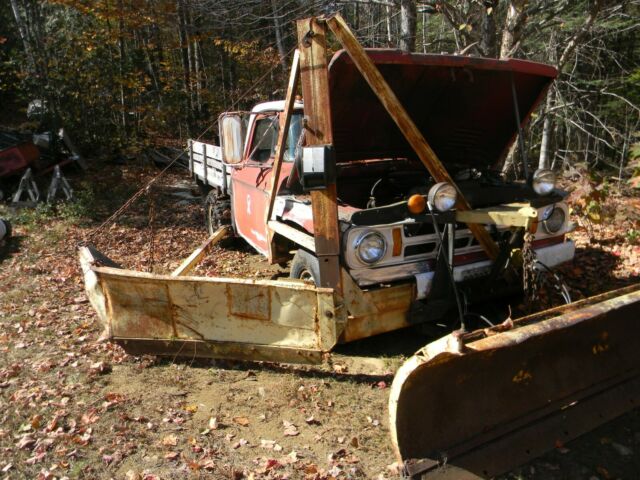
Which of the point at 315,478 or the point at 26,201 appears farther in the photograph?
the point at 26,201

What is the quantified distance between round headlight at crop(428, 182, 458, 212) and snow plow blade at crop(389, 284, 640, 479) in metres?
1.06

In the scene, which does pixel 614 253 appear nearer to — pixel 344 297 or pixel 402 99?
pixel 402 99

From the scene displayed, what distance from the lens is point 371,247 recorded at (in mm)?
3826

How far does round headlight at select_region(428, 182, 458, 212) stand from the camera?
141 inches

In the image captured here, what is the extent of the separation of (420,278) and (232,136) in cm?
287

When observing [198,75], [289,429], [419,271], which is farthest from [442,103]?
[198,75]

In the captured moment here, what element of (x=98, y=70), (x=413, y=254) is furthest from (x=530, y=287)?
(x=98, y=70)

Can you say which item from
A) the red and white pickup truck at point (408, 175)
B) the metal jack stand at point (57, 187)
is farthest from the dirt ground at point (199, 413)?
the metal jack stand at point (57, 187)

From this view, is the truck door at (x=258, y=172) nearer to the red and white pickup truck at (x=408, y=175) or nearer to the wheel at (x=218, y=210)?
the red and white pickup truck at (x=408, y=175)

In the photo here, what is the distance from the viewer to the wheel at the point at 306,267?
4.16 m

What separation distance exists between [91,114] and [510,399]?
52.7 ft

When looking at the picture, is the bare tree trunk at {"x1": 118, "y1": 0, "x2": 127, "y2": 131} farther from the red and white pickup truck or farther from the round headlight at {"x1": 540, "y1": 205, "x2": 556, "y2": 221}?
the round headlight at {"x1": 540, "y1": 205, "x2": 556, "y2": 221}

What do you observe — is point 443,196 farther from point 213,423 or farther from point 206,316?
point 213,423

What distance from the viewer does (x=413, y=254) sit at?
4051 mm
